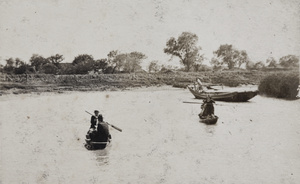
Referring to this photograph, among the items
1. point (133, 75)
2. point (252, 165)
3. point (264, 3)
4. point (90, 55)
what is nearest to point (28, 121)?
point (90, 55)

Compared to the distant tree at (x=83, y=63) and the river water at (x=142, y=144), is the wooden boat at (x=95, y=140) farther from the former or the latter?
the distant tree at (x=83, y=63)

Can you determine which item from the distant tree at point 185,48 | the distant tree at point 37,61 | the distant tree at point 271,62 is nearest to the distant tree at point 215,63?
the distant tree at point 185,48

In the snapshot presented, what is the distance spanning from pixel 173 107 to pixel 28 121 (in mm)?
2124

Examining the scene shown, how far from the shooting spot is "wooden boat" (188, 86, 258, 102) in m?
5.50

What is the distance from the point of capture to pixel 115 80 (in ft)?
17.3

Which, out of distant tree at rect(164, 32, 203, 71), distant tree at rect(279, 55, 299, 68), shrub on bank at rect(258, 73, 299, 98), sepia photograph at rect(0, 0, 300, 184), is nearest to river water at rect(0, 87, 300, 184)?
sepia photograph at rect(0, 0, 300, 184)

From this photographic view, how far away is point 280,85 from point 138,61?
235cm

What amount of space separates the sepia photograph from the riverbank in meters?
0.03

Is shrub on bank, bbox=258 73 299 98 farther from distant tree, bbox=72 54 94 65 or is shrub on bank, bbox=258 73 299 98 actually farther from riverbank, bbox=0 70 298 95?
distant tree, bbox=72 54 94 65

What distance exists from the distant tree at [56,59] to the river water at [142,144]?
1.59 ft

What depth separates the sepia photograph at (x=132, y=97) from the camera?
169 inches

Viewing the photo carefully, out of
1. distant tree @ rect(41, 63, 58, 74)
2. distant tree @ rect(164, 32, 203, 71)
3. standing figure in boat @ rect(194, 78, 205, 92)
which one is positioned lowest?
standing figure in boat @ rect(194, 78, 205, 92)

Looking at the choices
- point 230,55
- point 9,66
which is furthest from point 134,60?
point 9,66

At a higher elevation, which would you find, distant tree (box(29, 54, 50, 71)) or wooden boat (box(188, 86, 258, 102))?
distant tree (box(29, 54, 50, 71))
